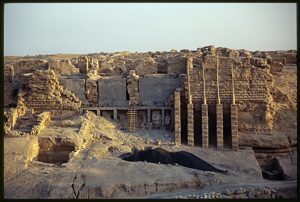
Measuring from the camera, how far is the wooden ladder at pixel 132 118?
50.5 ft

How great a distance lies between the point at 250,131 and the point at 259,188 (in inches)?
157

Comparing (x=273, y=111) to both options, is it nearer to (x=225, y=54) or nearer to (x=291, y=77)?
(x=291, y=77)

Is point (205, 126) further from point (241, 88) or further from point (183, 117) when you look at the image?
point (241, 88)

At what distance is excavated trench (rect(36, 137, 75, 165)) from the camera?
13484mm

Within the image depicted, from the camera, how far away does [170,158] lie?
12711 mm

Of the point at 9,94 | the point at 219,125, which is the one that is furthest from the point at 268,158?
the point at 9,94

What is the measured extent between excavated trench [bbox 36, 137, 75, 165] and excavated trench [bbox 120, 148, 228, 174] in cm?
201

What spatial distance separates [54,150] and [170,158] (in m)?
4.07

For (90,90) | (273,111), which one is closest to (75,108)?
(90,90)

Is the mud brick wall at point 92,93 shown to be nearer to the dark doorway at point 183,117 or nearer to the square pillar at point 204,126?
the dark doorway at point 183,117

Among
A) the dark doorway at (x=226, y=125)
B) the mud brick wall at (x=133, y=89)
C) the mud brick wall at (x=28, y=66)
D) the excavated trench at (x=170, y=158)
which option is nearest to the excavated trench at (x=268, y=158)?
the dark doorway at (x=226, y=125)

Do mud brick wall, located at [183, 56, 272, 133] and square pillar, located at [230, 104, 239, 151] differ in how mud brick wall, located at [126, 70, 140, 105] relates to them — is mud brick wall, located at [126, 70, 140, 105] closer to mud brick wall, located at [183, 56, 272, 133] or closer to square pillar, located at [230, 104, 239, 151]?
mud brick wall, located at [183, 56, 272, 133]

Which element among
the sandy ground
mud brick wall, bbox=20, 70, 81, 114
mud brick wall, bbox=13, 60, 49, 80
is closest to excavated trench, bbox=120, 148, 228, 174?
the sandy ground

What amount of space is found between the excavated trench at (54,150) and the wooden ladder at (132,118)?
2784 mm
